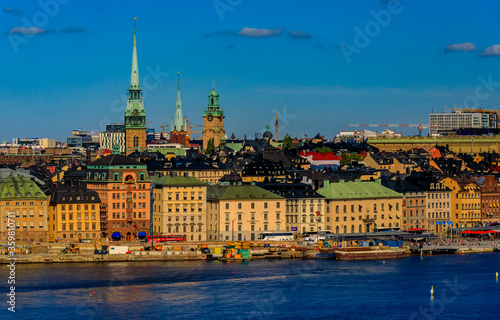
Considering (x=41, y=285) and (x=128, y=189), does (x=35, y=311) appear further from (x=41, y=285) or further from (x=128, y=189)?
(x=128, y=189)

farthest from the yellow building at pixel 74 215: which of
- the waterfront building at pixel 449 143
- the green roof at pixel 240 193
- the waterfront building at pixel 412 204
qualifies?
the waterfront building at pixel 449 143

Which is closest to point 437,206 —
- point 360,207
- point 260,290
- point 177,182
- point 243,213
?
point 360,207

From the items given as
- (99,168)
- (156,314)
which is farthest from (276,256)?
(156,314)

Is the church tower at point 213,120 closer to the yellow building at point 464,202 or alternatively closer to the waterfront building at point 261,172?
the waterfront building at point 261,172

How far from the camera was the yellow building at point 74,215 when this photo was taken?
3184 inches

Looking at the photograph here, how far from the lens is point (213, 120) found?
181250 mm

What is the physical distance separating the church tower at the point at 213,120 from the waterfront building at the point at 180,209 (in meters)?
96.4

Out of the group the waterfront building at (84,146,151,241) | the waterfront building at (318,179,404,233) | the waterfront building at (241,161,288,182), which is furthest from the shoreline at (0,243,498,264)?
the waterfront building at (241,161,288,182)

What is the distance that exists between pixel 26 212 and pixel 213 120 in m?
102

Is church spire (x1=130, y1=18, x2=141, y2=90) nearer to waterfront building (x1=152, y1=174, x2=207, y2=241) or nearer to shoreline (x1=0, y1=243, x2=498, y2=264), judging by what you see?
waterfront building (x1=152, y1=174, x2=207, y2=241)

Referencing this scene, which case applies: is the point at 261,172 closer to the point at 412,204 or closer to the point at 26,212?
the point at 412,204

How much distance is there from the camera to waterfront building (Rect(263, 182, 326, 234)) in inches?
3383

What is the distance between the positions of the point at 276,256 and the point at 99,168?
1358 cm

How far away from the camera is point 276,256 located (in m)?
78.6
